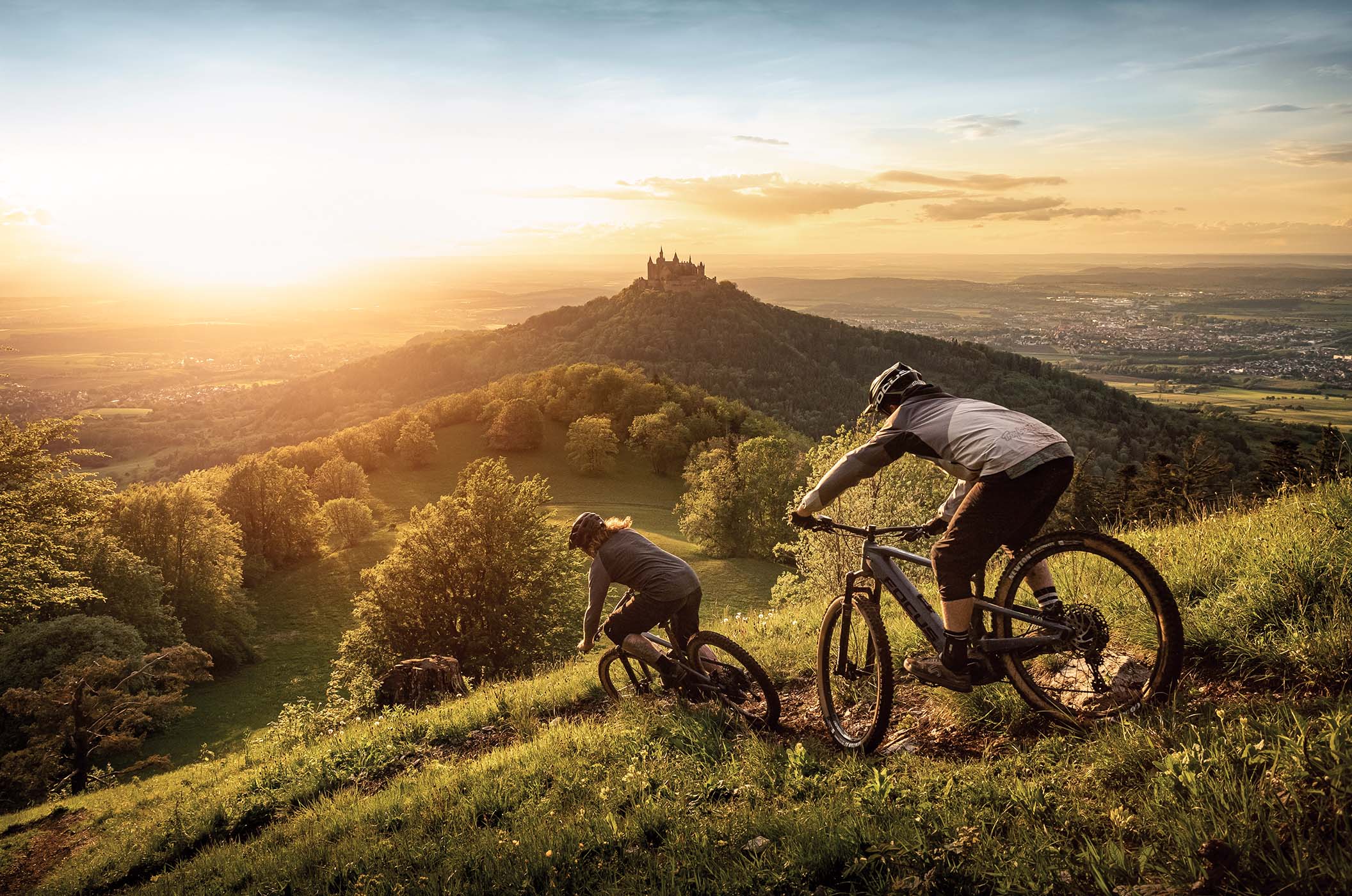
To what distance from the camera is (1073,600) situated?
5.18 m

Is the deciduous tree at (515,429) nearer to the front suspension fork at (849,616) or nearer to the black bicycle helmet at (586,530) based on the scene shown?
the black bicycle helmet at (586,530)

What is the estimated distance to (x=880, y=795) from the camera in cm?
428

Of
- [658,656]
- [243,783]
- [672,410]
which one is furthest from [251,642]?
[672,410]

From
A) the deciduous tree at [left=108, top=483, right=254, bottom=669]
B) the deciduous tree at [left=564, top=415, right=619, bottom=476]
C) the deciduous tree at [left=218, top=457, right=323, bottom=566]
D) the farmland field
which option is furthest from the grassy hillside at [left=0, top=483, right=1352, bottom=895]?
the farmland field

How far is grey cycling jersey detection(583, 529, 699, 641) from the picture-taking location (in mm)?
7211

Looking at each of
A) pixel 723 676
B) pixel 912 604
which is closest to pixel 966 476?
pixel 912 604

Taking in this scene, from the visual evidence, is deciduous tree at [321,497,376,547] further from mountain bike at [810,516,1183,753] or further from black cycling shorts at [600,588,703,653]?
mountain bike at [810,516,1183,753]

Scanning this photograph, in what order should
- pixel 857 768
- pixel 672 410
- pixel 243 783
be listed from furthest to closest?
pixel 672 410 < pixel 243 783 < pixel 857 768

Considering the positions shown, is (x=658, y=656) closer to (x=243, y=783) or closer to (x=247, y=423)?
(x=243, y=783)

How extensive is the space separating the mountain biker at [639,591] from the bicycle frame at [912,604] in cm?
175

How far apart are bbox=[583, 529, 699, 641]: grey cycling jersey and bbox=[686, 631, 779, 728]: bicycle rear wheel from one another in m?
0.61

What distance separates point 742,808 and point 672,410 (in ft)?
302

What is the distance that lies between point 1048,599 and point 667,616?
3.79m

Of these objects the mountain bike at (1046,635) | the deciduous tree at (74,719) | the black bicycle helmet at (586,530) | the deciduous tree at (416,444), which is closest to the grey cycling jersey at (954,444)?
the mountain bike at (1046,635)
